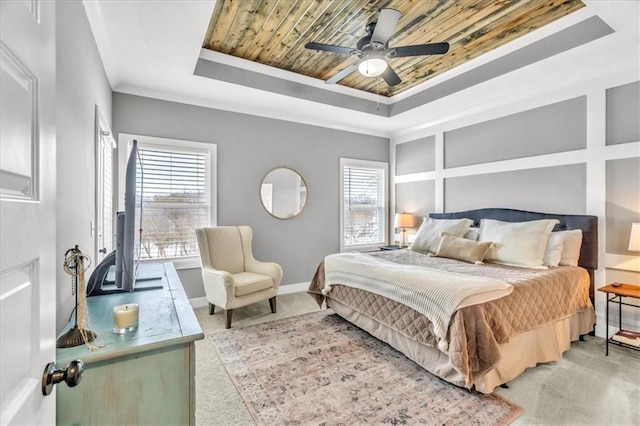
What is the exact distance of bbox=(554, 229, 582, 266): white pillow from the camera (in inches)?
118

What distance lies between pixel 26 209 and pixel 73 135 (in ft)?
4.83

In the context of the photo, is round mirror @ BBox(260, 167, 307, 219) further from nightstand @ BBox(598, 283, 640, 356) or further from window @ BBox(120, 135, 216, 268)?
nightstand @ BBox(598, 283, 640, 356)

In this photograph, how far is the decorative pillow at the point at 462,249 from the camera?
3264 millimetres

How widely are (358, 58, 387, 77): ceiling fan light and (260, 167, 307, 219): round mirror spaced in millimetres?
2096

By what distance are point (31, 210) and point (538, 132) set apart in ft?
14.5

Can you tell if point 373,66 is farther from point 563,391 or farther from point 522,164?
point 563,391

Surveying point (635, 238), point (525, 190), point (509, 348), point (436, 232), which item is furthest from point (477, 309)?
point (525, 190)

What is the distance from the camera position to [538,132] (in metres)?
3.59

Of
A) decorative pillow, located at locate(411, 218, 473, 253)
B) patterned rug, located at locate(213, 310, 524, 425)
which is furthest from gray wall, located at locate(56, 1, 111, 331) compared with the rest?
decorative pillow, located at locate(411, 218, 473, 253)

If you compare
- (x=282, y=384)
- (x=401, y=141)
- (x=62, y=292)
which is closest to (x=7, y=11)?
(x=62, y=292)

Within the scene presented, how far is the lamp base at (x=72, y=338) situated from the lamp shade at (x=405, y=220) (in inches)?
172

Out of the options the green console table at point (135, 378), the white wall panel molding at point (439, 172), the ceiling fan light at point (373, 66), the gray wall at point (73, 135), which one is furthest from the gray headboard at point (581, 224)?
the gray wall at point (73, 135)

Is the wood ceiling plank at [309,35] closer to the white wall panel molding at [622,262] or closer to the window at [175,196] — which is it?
the window at [175,196]

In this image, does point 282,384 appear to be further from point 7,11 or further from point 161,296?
point 7,11
